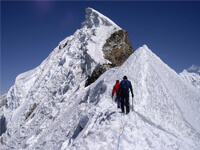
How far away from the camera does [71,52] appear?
22.9 m

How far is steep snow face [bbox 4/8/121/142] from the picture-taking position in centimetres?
1798

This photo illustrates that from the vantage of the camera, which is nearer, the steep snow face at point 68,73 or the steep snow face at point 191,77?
the steep snow face at point 68,73

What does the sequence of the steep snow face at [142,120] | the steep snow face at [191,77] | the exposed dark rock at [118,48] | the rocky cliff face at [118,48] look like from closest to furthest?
the steep snow face at [142,120]
the rocky cliff face at [118,48]
the exposed dark rock at [118,48]
the steep snow face at [191,77]

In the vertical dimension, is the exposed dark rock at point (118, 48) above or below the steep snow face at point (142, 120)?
above

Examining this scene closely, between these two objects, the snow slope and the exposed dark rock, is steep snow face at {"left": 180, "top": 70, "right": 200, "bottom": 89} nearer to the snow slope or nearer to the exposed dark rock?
the exposed dark rock

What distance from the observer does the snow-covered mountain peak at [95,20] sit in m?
25.3

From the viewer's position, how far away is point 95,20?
26500 mm

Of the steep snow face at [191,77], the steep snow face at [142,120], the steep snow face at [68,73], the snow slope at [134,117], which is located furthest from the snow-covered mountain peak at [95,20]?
the steep snow face at [191,77]

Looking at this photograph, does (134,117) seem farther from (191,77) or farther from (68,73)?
(191,77)

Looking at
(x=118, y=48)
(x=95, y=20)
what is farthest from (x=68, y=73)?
(x=95, y=20)

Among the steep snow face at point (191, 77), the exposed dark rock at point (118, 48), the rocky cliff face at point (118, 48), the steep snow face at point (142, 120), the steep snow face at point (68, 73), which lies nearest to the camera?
the steep snow face at point (142, 120)

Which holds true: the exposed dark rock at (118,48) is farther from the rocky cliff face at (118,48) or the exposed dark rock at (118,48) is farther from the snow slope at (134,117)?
the snow slope at (134,117)

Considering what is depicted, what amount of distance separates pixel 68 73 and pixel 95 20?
42.6ft

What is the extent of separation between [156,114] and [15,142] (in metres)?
14.7
